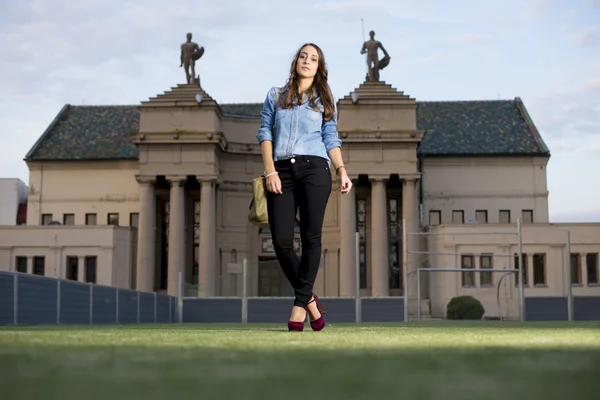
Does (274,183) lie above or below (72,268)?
above

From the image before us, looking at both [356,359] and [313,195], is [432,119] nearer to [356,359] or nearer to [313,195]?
[313,195]

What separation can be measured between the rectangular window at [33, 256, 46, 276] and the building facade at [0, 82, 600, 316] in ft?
2.92

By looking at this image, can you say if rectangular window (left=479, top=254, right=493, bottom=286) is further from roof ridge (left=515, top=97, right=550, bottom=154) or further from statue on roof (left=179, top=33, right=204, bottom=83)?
statue on roof (left=179, top=33, right=204, bottom=83)

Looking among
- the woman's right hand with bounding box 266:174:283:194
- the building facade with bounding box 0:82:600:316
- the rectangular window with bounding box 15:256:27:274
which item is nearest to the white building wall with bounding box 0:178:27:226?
the building facade with bounding box 0:82:600:316

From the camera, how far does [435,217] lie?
193ft

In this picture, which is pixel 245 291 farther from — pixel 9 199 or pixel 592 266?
pixel 9 199

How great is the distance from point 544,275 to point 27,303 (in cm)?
3641

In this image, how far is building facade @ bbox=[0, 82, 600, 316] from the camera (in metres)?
51.9

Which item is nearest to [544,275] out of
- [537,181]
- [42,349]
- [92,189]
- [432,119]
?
[537,181]

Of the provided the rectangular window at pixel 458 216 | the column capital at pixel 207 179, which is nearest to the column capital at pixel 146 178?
the column capital at pixel 207 179

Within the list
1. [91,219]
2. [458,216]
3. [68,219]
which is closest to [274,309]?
[458,216]

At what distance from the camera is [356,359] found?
3.68 metres

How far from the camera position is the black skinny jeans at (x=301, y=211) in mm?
8234

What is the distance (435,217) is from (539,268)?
891cm
